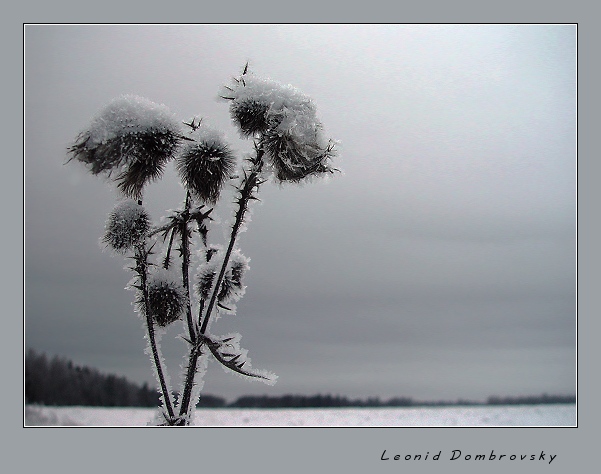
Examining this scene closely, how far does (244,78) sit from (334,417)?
104 inches

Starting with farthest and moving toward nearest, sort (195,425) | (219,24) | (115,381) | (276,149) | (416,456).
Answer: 1. (115,381)
2. (219,24)
3. (416,456)
4. (195,425)
5. (276,149)

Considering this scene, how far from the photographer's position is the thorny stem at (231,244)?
96.9 inches

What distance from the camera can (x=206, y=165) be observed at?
7.93 ft

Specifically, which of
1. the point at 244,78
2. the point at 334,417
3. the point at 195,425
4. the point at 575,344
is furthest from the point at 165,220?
the point at 575,344

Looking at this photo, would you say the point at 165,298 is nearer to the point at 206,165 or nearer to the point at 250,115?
the point at 206,165

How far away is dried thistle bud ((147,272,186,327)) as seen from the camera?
253 cm

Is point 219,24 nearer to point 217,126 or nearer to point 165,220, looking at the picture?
point 217,126

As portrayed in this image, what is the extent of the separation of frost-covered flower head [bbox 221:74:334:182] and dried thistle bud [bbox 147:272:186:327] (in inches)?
25.5

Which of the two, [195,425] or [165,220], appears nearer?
[165,220]

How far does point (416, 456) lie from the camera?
3354mm

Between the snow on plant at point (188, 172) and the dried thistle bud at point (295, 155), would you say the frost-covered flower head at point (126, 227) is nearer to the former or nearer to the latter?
the snow on plant at point (188, 172)

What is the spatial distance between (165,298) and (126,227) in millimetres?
344

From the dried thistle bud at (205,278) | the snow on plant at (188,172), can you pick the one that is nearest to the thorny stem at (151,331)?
the snow on plant at (188,172)

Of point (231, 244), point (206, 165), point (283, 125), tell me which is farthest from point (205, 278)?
point (283, 125)
